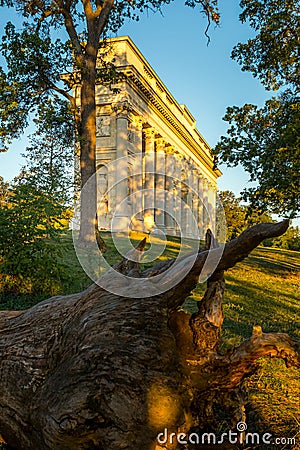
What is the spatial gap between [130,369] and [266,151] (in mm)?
15197

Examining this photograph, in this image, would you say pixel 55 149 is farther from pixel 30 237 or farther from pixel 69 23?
pixel 30 237

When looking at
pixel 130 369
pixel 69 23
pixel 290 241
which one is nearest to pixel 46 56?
pixel 69 23

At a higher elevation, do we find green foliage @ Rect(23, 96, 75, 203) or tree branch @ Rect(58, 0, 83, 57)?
tree branch @ Rect(58, 0, 83, 57)

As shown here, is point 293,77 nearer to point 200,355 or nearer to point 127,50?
point 200,355

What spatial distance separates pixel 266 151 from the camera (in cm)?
1684

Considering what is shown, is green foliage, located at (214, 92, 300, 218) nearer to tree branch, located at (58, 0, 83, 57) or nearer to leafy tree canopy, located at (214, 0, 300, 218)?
leafy tree canopy, located at (214, 0, 300, 218)

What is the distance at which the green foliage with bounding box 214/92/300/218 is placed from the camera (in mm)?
16516

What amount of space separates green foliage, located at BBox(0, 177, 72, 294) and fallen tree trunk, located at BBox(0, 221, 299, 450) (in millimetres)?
5063

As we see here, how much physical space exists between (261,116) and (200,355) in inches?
632

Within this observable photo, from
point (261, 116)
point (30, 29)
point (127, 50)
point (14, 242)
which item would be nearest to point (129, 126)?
point (127, 50)
